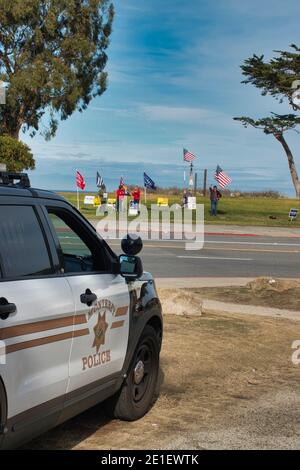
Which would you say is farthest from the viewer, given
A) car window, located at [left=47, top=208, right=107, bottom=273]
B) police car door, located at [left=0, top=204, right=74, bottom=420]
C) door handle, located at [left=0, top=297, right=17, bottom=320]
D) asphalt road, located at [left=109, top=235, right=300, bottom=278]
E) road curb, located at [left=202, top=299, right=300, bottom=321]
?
asphalt road, located at [left=109, top=235, right=300, bottom=278]

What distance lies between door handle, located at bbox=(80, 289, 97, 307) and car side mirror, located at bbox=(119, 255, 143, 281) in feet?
1.66

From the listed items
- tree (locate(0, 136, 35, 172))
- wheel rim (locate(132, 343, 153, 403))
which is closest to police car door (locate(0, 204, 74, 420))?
wheel rim (locate(132, 343, 153, 403))

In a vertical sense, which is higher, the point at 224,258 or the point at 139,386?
the point at 139,386

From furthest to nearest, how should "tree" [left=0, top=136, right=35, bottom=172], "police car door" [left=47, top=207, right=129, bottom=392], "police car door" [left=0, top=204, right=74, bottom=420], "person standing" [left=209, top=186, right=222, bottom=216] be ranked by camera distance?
"person standing" [left=209, top=186, right=222, bottom=216]
"tree" [left=0, top=136, right=35, bottom=172]
"police car door" [left=47, top=207, right=129, bottom=392]
"police car door" [left=0, top=204, right=74, bottom=420]

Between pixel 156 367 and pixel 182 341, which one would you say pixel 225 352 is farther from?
pixel 156 367

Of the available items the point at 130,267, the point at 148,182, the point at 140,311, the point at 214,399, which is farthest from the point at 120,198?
the point at 130,267

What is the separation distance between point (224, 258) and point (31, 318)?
1463 cm

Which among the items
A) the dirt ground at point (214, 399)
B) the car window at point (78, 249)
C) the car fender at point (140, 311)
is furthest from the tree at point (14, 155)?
the car window at point (78, 249)

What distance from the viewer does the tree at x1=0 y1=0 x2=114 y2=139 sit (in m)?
37.2

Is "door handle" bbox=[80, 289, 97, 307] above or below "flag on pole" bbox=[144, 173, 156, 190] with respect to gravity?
below

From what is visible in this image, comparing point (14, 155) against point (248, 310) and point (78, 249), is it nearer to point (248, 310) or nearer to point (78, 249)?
point (248, 310)

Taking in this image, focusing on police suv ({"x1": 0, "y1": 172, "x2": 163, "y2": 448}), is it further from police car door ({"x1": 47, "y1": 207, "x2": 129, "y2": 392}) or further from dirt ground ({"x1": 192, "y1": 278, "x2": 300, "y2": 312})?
dirt ground ({"x1": 192, "y1": 278, "x2": 300, "y2": 312})

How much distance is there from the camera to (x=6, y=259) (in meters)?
3.21

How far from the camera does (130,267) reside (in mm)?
4359
